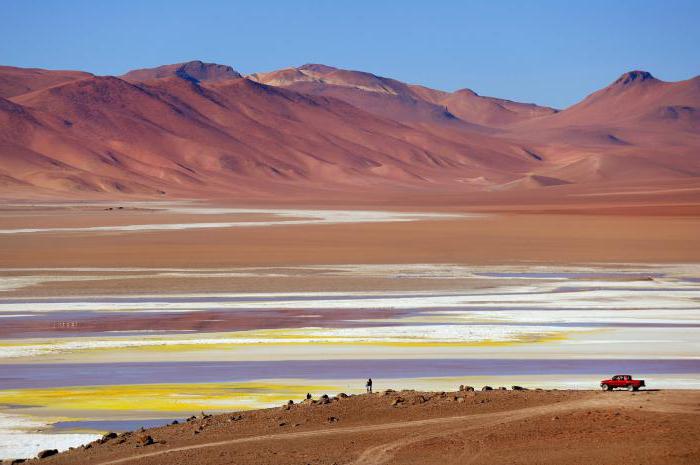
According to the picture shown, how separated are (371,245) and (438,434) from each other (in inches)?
1434

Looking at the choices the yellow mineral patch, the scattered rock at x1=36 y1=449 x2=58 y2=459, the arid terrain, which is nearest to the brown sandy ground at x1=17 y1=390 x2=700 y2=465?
the arid terrain

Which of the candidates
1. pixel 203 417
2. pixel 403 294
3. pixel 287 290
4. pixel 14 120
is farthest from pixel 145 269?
pixel 14 120

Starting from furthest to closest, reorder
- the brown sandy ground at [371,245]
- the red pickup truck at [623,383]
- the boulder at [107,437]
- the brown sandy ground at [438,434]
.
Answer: the brown sandy ground at [371,245], the red pickup truck at [623,383], the boulder at [107,437], the brown sandy ground at [438,434]

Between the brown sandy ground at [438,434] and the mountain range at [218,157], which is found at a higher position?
the mountain range at [218,157]

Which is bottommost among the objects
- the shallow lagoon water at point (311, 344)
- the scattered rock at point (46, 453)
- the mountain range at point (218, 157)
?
the scattered rock at point (46, 453)

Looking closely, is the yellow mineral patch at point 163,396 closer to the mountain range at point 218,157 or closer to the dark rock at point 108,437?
the dark rock at point 108,437

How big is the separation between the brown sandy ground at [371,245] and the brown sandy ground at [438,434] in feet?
88.4

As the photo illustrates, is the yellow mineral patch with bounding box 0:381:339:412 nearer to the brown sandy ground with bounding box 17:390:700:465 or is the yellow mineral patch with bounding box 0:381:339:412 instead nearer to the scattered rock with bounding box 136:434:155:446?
the brown sandy ground with bounding box 17:390:700:465

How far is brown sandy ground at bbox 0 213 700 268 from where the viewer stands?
42.2 metres

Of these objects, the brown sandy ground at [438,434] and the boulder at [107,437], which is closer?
the brown sandy ground at [438,434]

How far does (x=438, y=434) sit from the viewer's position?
1220 centimetres

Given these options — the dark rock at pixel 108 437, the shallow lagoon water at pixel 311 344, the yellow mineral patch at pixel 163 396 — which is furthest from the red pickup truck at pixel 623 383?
the dark rock at pixel 108 437

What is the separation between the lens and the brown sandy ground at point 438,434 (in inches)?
452

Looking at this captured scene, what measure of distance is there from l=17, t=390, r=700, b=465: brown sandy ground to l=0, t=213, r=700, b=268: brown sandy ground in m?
26.9
